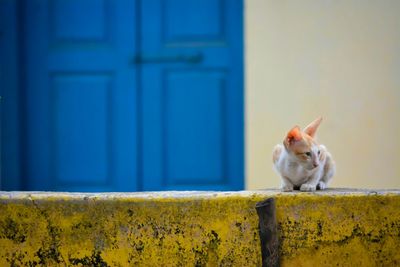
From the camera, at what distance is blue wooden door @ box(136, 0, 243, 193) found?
4.59 m

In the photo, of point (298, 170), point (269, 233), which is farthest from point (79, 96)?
point (269, 233)

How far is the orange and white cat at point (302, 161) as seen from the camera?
272 cm

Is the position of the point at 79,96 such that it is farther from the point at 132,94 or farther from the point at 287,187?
the point at 287,187

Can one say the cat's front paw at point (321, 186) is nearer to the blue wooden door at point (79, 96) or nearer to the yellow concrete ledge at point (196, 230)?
the yellow concrete ledge at point (196, 230)

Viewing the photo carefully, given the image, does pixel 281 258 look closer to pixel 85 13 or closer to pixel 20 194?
pixel 20 194

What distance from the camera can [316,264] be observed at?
2426mm

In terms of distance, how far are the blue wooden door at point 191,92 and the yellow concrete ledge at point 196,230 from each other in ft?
6.94

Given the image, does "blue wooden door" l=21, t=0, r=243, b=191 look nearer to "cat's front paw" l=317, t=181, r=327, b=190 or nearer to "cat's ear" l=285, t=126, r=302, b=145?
"cat's front paw" l=317, t=181, r=327, b=190

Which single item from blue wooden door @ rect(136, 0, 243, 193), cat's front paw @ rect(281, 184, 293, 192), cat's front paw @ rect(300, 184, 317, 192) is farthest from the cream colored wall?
cat's front paw @ rect(300, 184, 317, 192)

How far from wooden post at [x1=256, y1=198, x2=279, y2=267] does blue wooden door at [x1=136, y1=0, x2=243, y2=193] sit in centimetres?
220

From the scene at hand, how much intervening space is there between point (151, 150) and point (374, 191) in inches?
90.1

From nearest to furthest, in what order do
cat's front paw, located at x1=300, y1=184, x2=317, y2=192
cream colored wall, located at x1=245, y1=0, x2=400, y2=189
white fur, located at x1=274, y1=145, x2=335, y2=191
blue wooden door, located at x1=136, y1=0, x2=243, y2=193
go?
Answer: cat's front paw, located at x1=300, y1=184, x2=317, y2=192, white fur, located at x1=274, y1=145, x2=335, y2=191, cream colored wall, located at x1=245, y1=0, x2=400, y2=189, blue wooden door, located at x1=136, y1=0, x2=243, y2=193

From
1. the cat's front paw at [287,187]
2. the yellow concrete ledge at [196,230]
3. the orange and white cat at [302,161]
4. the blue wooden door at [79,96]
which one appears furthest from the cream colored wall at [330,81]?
the yellow concrete ledge at [196,230]

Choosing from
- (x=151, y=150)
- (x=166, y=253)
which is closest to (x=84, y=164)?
(x=151, y=150)
